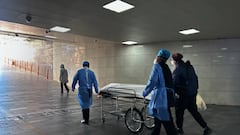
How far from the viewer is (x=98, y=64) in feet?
39.8

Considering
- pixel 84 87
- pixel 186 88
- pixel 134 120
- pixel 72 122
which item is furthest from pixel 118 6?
pixel 72 122

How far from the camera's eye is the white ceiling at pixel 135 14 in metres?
4.24

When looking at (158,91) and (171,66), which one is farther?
(171,66)

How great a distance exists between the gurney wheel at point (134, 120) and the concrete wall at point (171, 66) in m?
4.64

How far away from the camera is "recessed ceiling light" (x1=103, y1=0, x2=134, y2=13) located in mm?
4238

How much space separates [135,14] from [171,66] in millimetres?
4810

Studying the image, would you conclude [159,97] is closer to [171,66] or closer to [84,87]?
[84,87]

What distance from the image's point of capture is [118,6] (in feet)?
14.5

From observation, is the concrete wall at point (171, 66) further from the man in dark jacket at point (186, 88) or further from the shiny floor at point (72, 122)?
the man in dark jacket at point (186, 88)

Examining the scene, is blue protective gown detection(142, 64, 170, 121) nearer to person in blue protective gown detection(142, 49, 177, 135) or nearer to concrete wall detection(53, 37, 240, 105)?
person in blue protective gown detection(142, 49, 177, 135)

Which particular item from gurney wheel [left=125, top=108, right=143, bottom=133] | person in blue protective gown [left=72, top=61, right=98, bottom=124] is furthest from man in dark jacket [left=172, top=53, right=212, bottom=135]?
person in blue protective gown [left=72, top=61, right=98, bottom=124]

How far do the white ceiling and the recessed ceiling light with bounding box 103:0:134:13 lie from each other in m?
0.13

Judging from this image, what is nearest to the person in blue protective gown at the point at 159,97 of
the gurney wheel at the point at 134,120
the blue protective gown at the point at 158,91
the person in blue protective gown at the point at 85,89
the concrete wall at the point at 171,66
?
the blue protective gown at the point at 158,91

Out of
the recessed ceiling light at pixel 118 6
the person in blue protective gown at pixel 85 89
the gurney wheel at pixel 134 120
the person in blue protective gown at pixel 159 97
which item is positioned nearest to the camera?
the person in blue protective gown at pixel 159 97
